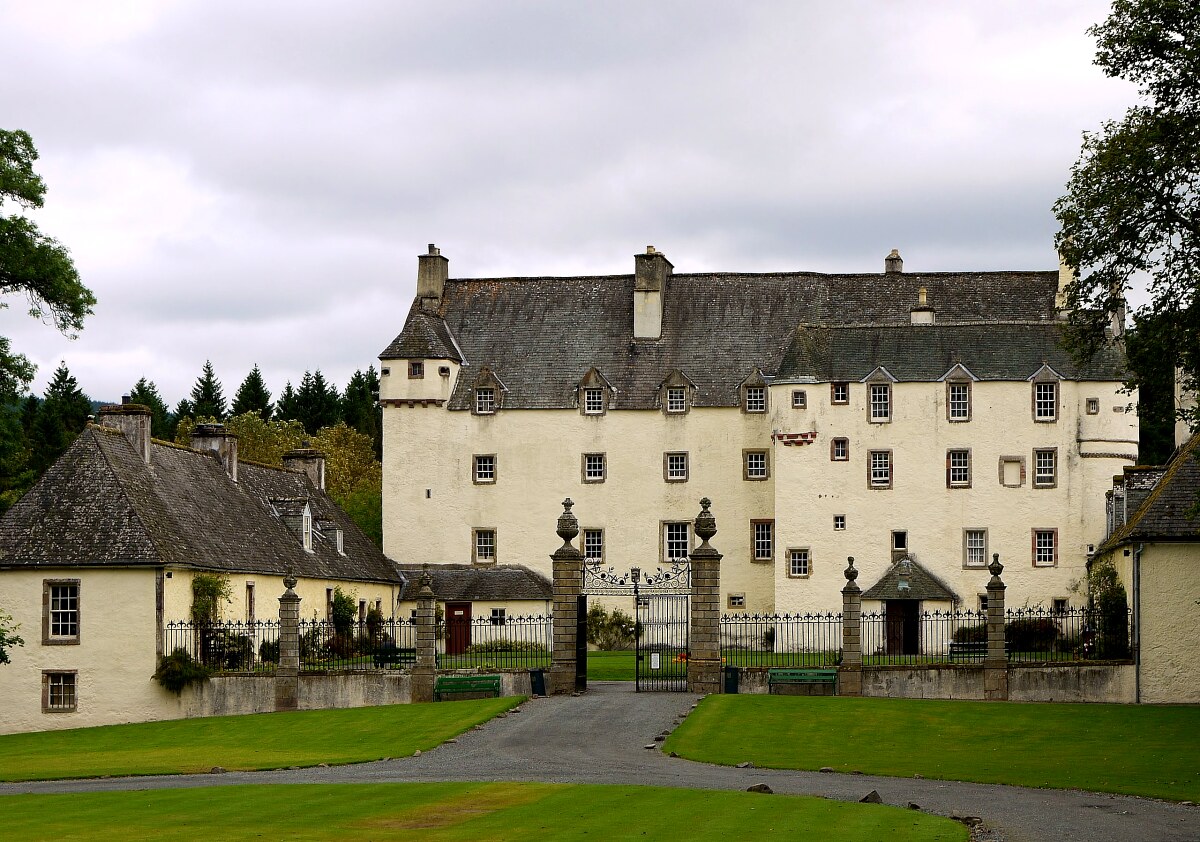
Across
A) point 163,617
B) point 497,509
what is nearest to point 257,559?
point 163,617

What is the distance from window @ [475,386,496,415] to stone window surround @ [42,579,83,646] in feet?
84.8

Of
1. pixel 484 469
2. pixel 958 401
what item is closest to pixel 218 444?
pixel 484 469

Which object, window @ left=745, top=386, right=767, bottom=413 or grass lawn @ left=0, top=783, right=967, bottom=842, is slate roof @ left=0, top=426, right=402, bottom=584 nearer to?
grass lawn @ left=0, top=783, right=967, bottom=842

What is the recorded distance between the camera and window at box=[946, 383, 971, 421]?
2411 inches

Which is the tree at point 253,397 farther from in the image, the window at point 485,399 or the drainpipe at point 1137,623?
the drainpipe at point 1137,623

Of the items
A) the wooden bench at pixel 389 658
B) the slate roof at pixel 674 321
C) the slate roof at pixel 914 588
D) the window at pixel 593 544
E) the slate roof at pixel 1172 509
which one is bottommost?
the wooden bench at pixel 389 658

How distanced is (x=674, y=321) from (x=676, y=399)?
384cm

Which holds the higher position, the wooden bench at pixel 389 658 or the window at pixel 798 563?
the window at pixel 798 563

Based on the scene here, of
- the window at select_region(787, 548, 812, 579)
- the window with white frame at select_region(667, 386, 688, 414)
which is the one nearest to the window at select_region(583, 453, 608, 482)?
the window with white frame at select_region(667, 386, 688, 414)

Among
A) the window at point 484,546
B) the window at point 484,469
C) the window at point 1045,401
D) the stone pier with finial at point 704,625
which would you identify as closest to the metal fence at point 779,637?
the window at point 484,546

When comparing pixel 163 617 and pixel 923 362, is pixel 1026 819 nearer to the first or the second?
pixel 163 617

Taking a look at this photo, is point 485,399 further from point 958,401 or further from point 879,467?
point 958,401

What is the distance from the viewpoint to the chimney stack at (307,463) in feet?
197

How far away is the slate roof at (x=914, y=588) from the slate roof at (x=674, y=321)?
870cm
